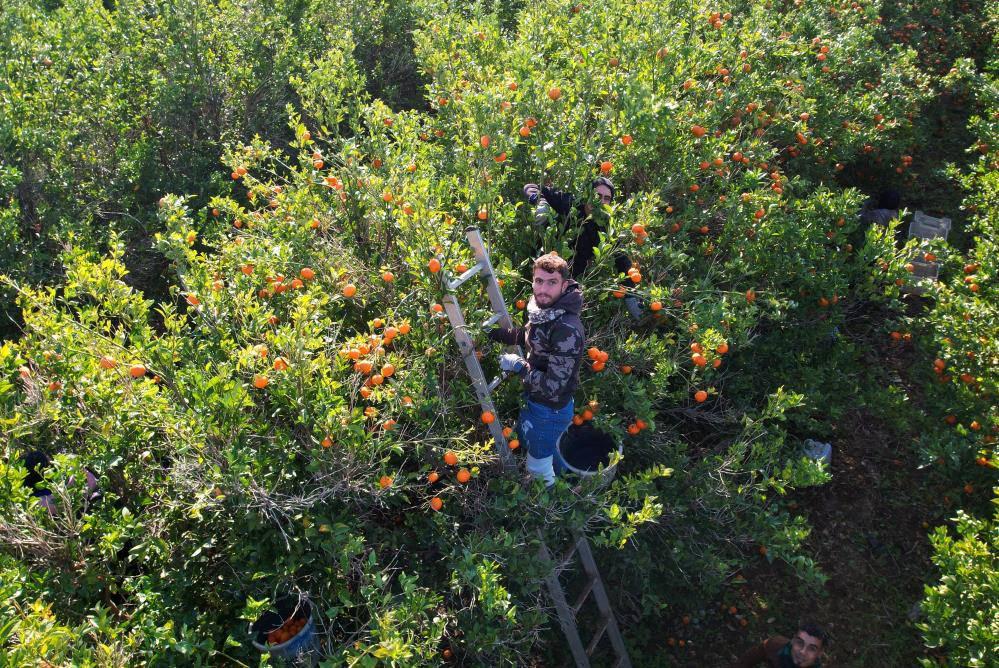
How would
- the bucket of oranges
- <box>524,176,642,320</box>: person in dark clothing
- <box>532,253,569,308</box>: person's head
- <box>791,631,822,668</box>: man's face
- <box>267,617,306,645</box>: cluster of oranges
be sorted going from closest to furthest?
the bucket of oranges → <box>267,617,306,645</box>: cluster of oranges → <box>532,253,569,308</box>: person's head → <box>791,631,822,668</box>: man's face → <box>524,176,642,320</box>: person in dark clothing

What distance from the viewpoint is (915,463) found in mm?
5520

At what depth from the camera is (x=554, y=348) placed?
3293mm

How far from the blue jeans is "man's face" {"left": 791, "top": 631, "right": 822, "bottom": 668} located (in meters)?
1.63

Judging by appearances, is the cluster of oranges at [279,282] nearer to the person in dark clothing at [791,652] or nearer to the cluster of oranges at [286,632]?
the cluster of oranges at [286,632]

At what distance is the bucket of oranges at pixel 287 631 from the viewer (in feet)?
9.38

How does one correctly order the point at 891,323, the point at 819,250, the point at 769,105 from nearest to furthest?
the point at 819,250, the point at 891,323, the point at 769,105

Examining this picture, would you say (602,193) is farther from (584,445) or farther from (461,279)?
(584,445)

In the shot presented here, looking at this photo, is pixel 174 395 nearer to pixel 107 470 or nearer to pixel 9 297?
pixel 107 470

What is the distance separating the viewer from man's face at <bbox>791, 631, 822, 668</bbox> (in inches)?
142

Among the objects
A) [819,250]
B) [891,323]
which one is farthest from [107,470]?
[891,323]

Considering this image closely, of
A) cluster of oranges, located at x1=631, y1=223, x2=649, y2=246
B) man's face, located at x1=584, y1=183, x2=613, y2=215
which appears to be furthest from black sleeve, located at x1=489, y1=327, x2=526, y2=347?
man's face, located at x1=584, y1=183, x2=613, y2=215

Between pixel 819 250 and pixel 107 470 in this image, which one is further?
pixel 819 250

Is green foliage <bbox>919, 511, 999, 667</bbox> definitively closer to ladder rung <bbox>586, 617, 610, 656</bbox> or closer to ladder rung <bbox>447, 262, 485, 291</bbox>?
ladder rung <bbox>586, 617, 610, 656</bbox>

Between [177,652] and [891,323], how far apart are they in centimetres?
521
